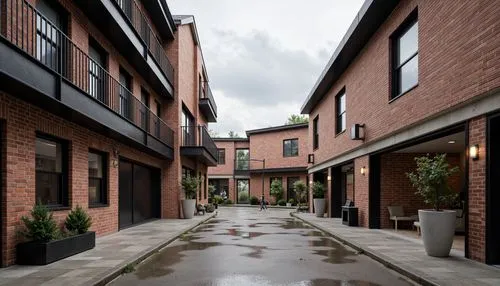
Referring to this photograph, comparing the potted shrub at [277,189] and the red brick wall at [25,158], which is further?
the potted shrub at [277,189]

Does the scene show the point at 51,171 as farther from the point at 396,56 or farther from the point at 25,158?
the point at 396,56

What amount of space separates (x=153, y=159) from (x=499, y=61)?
14.7 meters

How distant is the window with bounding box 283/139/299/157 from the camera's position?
3966 cm

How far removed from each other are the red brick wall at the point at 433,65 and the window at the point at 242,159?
27502 mm

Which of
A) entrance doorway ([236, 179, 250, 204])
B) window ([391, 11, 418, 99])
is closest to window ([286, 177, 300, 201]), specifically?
entrance doorway ([236, 179, 250, 204])

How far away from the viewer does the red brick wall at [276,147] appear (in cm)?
3903

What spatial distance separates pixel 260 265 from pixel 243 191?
3683 cm

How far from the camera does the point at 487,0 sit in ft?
25.9

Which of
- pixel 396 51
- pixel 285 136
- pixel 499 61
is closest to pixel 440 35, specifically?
pixel 499 61

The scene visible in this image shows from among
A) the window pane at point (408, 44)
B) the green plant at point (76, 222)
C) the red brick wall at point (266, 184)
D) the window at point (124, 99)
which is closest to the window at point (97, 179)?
the window at point (124, 99)

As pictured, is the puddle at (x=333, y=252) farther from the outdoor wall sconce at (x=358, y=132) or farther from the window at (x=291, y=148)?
the window at (x=291, y=148)

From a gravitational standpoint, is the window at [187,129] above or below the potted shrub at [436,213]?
above

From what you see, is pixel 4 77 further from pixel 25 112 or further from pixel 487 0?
pixel 487 0

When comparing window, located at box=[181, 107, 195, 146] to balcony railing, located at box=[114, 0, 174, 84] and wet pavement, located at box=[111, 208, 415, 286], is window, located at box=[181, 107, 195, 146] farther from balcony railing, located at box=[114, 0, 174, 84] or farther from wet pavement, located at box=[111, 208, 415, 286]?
wet pavement, located at box=[111, 208, 415, 286]
